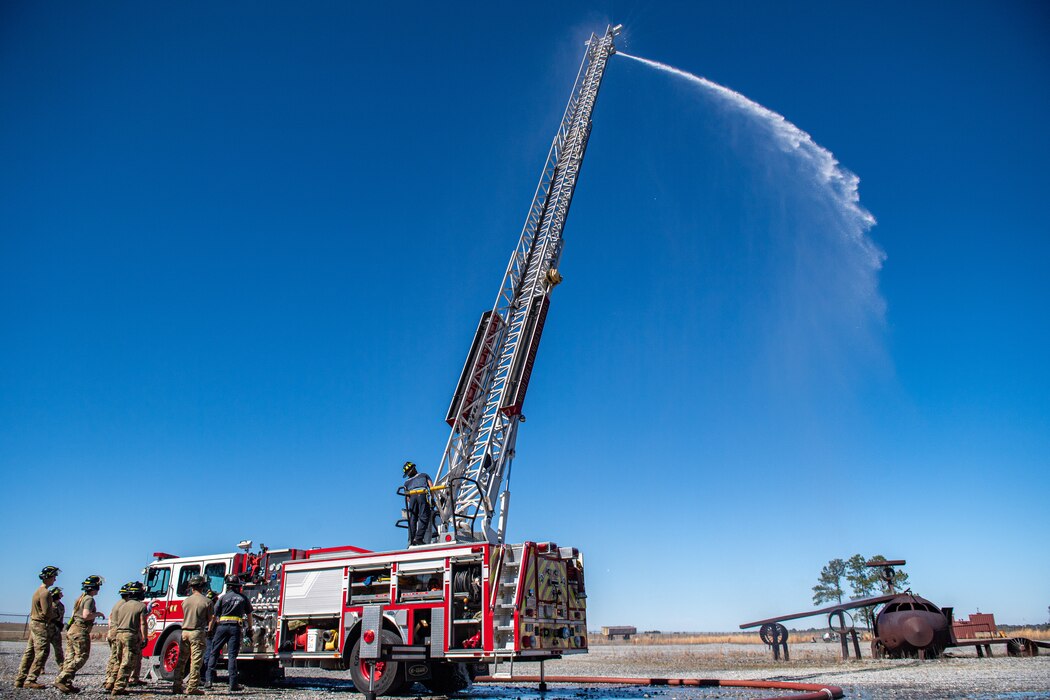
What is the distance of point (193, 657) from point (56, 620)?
2.19m

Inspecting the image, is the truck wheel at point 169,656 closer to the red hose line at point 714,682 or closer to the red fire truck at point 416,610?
the red fire truck at point 416,610

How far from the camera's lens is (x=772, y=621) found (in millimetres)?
22031

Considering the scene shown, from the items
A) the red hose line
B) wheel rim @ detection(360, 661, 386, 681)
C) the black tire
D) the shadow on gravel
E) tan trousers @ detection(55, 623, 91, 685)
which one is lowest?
the shadow on gravel

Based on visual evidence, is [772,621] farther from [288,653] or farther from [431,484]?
[288,653]

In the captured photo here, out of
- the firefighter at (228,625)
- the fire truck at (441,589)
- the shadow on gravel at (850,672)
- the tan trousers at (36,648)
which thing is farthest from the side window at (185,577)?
the shadow on gravel at (850,672)

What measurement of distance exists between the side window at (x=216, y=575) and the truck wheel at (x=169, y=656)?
38.9 inches

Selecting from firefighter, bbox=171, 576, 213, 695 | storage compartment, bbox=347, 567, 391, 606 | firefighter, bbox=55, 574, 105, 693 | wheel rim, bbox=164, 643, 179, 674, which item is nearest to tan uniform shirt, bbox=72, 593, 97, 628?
firefighter, bbox=55, 574, 105, 693

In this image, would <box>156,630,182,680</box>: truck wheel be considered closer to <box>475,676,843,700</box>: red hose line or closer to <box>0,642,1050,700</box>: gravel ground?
<box>0,642,1050,700</box>: gravel ground

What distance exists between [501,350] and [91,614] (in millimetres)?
9366

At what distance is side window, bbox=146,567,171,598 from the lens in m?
14.4

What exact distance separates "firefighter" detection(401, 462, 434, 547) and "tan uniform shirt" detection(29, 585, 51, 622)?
5.86 m

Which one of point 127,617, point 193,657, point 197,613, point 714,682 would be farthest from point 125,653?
point 714,682

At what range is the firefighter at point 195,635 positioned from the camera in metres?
11.0

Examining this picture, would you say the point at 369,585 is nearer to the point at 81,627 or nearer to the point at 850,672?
the point at 81,627
